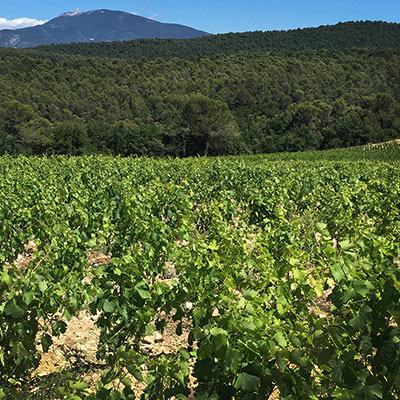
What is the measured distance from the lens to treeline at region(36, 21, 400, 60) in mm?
119875

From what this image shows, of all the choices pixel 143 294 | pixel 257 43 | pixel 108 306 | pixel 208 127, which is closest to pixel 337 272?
pixel 143 294

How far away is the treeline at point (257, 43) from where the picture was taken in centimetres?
11988

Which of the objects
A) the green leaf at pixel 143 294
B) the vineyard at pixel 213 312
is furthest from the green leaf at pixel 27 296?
the green leaf at pixel 143 294

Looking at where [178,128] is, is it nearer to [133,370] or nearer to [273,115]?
[273,115]

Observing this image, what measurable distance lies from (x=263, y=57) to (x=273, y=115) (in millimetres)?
25004

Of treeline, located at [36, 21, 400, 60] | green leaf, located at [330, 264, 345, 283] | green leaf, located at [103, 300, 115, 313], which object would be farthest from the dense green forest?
green leaf, located at [330, 264, 345, 283]

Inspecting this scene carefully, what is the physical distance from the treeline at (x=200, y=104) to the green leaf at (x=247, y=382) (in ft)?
117

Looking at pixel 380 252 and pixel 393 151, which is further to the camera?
pixel 393 151

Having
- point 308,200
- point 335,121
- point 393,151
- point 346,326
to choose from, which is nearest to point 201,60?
point 335,121

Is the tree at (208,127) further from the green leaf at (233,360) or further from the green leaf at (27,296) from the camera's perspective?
the green leaf at (233,360)

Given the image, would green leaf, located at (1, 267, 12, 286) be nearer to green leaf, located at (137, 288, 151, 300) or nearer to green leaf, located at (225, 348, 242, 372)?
green leaf, located at (137, 288, 151, 300)

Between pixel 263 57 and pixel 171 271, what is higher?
pixel 263 57

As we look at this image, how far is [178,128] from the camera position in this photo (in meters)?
48.2

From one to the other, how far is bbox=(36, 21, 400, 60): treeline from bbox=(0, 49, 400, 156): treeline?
40300 mm
